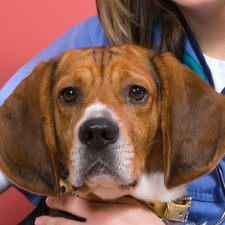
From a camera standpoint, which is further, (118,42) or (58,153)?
(118,42)

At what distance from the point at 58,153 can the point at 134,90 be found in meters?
0.23

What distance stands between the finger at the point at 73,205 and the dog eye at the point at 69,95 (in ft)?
0.75

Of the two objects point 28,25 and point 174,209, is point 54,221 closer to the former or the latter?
point 174,209

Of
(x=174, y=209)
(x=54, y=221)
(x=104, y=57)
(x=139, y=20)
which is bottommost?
(x=174, y=209)

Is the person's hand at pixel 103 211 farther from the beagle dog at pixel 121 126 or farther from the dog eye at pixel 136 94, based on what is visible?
the dog eye at pixel 136 94

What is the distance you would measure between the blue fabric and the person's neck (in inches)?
2.2

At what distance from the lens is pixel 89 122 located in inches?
42.9

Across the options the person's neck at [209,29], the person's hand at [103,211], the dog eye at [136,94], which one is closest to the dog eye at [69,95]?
the dog eye at [136,94]

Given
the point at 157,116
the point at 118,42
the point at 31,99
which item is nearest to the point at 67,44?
the point at 118,42

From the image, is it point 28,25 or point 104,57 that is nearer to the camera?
point 104,57

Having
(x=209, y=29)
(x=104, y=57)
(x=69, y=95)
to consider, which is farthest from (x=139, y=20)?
(x=69, y=95)

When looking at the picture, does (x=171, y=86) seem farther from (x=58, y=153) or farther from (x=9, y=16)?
(x=9, y=16)

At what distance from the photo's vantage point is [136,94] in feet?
4.02

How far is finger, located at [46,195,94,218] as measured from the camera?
125 cm
